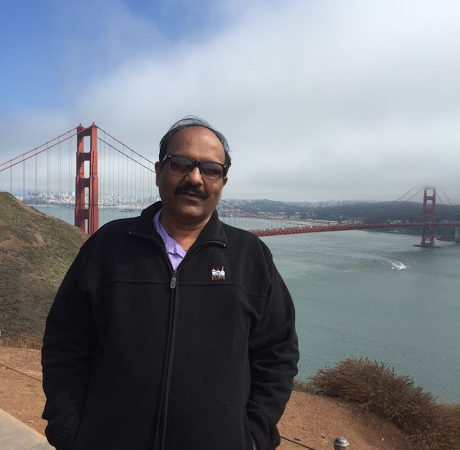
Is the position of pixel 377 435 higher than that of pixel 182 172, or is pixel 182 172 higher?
pixel 182 172

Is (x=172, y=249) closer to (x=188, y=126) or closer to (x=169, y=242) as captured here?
(x=169, y=242)

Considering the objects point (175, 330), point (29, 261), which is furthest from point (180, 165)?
point (29, 261)

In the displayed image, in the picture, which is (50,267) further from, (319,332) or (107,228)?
(107,228)

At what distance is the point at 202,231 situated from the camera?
93cm

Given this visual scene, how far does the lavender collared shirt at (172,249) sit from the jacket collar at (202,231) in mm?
22

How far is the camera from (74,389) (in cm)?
90

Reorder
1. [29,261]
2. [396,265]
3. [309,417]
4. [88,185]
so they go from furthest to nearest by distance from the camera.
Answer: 1. [396,265]
2. [88,185]
3. [29,261]
4. [309,417]

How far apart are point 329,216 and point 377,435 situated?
55.0 meters

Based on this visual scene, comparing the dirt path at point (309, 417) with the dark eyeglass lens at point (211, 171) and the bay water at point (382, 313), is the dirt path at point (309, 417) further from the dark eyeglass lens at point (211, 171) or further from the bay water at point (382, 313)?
the dark eyeglass lens at point (211, 171)

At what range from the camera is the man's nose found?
35.1 inches

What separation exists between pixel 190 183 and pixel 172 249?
0.15 m

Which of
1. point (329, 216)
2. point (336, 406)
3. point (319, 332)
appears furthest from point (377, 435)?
point (329, 216)

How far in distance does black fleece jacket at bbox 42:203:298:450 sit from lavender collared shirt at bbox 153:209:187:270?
0.08 feet

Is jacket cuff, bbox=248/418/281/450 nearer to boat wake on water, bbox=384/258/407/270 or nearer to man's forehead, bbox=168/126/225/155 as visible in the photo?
man's forehead, bbox=168/126/225/155
